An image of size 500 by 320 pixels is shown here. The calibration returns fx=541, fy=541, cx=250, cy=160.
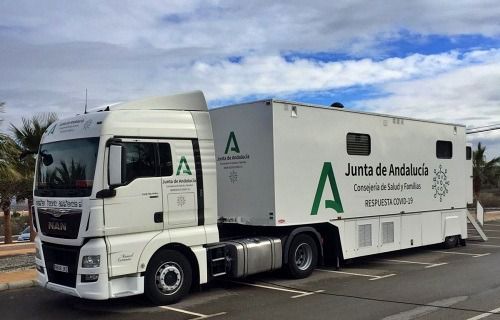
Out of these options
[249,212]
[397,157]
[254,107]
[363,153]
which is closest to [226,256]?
[249,212]

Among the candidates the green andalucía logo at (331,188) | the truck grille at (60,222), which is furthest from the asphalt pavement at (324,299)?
the green andalucía logo at (331,188)

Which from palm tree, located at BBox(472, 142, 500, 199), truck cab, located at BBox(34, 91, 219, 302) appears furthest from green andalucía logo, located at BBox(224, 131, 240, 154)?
palm tree, located at BBox(472, 142, 500, 199)

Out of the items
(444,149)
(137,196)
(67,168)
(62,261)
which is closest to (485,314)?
(137,196)

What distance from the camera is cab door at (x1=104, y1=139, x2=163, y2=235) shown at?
7730 millimetres

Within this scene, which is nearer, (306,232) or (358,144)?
(306,232)

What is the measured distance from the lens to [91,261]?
295 inches

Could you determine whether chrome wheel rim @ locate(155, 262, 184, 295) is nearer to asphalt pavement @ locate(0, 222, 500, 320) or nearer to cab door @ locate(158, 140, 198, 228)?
asphalt pavement @ locate(0, 222, 500, 320)

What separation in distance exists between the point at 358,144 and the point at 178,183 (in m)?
A: 4.66

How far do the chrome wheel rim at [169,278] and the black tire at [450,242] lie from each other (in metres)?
8.74

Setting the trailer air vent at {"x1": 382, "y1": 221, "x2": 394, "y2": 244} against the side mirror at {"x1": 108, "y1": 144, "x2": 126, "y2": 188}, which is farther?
the trailer air vent at {"x1": 382, "y1": 221, "x2": 394, "y2": 244}

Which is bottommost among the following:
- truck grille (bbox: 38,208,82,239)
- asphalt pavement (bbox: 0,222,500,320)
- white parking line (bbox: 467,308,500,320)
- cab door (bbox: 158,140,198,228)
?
asphalt pavement (bbox: 0,222,500,320)

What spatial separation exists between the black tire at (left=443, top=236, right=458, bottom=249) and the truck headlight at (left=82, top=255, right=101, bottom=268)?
10110mm

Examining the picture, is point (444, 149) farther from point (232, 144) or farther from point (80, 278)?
point (80, 278)

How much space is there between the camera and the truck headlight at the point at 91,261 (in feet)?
24.5
